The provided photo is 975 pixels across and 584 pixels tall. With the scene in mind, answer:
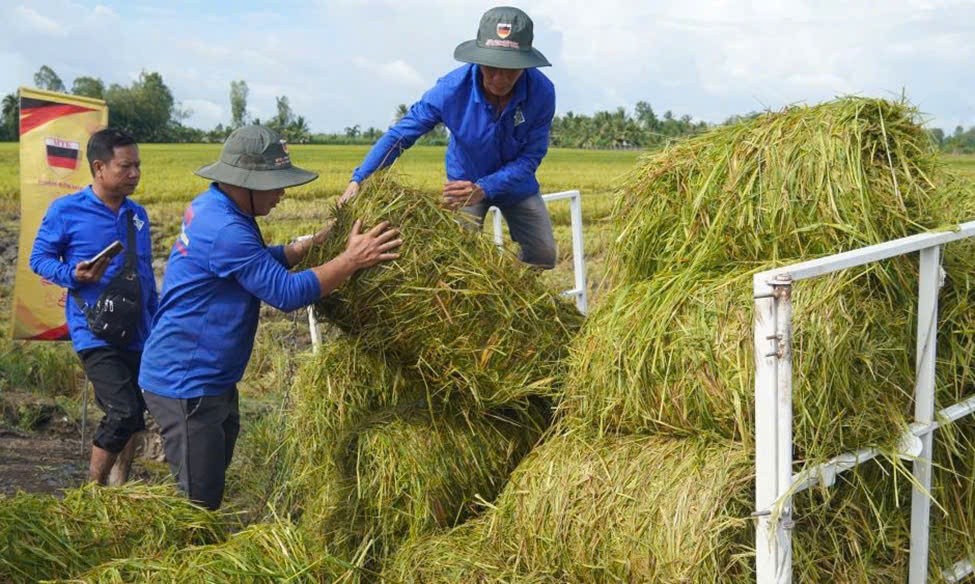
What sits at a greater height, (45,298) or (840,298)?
(840,298)

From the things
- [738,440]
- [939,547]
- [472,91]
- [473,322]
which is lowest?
[939,547]

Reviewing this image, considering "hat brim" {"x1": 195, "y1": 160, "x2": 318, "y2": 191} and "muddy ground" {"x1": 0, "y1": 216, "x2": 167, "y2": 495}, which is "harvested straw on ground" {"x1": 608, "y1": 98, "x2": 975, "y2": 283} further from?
"muddy ground" {"x1": 0, "y1": 216, "x2": 167, "y2": 495}

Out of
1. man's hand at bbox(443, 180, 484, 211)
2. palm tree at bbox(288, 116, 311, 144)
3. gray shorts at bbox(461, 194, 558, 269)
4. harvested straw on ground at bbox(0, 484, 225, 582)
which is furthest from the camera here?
palm tree at bbox(288, 116, 311, 144)

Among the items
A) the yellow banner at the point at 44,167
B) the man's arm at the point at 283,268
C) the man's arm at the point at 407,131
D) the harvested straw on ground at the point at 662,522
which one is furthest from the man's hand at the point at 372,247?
the yellow banner at the point at 44,167

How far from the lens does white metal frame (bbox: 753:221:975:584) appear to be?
3010 millimetres

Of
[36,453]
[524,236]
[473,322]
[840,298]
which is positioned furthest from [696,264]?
[36,453]

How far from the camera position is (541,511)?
12.3 feet

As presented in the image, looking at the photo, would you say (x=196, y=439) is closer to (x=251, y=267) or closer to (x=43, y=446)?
(x=251, y=267)

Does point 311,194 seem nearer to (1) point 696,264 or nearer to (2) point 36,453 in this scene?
(2) point 36,453

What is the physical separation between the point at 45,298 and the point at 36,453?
44.4 inches

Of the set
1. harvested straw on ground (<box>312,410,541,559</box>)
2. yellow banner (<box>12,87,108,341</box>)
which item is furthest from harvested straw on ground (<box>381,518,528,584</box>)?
yellow banner (<box>12,87,108,341</box>)

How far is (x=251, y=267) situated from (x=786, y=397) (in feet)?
6.93

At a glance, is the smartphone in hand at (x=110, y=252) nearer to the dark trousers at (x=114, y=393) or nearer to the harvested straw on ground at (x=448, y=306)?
the dark trousers at (x=114, y=393)

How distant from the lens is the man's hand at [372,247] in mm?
4047
